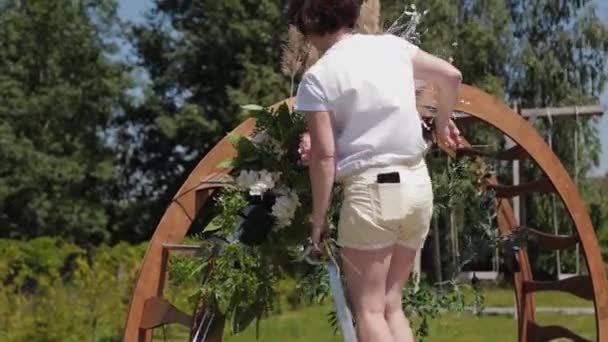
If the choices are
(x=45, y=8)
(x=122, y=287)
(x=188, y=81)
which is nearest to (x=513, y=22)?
(x=188, y=81)

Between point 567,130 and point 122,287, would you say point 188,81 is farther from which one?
point 122,287

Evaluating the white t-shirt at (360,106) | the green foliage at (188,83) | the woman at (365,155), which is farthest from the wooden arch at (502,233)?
the green foliage at (188,83)

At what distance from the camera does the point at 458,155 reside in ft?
17.9

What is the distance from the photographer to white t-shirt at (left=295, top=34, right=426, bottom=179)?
10.5 feet

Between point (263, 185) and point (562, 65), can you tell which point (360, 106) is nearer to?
point (263, 185)

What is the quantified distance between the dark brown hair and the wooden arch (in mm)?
1374

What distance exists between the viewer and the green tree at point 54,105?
25.8 meters

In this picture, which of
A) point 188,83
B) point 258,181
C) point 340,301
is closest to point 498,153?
point 258,181

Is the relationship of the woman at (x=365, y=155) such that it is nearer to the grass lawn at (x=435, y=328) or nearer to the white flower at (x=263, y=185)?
the white flower at (x=263, y=185)

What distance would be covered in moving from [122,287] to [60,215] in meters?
15.9

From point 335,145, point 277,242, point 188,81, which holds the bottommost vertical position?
point 277,242

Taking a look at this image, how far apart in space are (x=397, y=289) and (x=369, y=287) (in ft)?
0.49

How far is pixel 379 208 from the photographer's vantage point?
3193mm

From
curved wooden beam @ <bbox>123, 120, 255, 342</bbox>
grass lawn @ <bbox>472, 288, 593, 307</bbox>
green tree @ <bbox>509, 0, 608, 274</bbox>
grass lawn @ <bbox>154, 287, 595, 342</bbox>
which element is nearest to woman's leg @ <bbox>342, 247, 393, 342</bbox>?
curved wooden beam @ <bbox>123, 120, 255, 342</bbox>
